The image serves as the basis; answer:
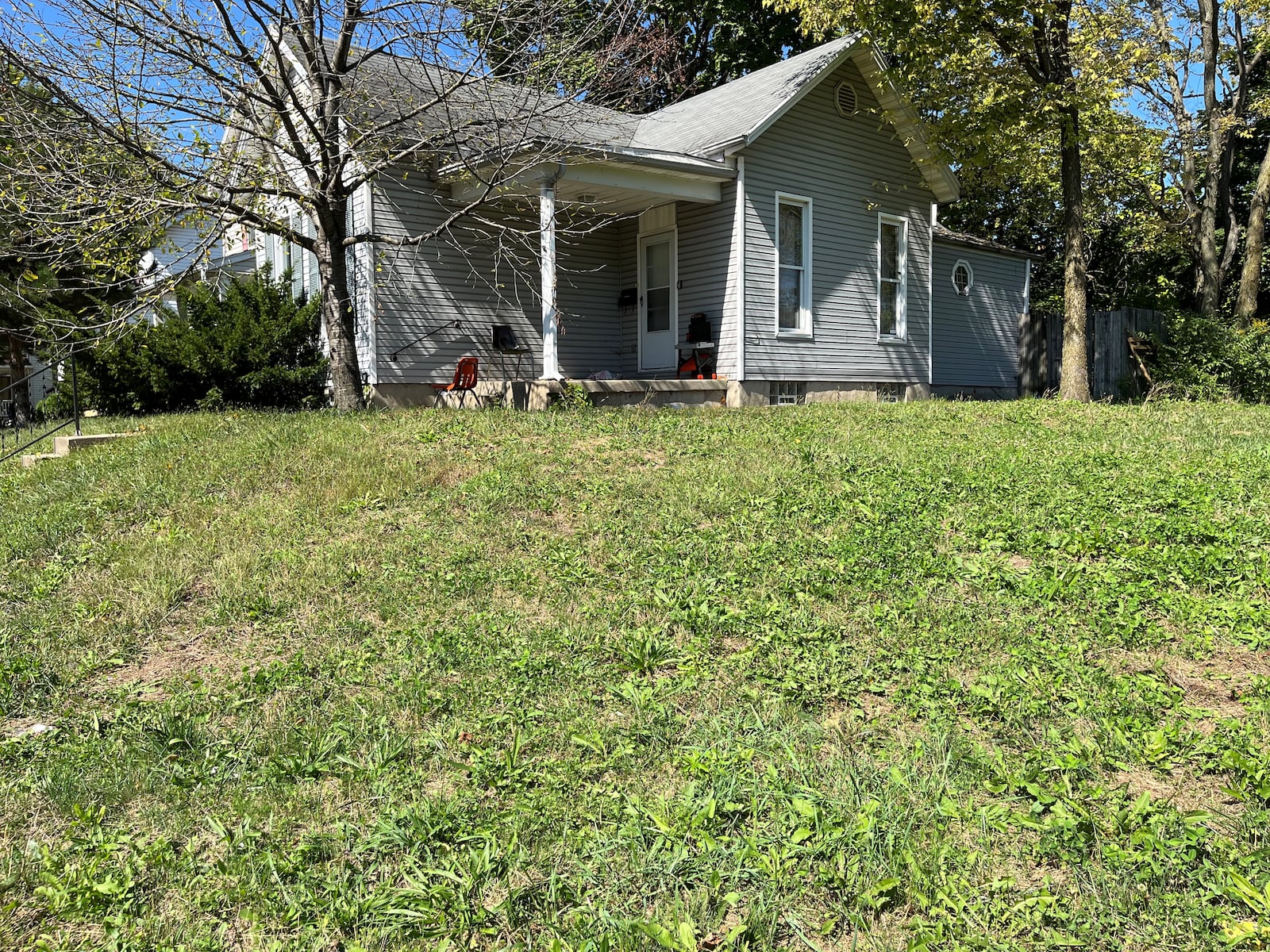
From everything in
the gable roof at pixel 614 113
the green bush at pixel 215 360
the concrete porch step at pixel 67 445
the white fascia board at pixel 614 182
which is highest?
the gable roof at pixel 614 113

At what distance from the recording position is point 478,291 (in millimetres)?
12859

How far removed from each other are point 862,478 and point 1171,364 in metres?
11.7

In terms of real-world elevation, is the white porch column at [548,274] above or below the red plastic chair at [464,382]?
above

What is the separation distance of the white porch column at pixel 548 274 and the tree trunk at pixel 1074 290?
7587mm

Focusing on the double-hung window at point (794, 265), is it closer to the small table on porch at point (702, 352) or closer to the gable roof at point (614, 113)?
the small table on porch at point (702, 352)

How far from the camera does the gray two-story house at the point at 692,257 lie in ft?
39.5

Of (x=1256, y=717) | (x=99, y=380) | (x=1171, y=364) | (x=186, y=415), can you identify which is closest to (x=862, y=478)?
(x=1256, y=717)

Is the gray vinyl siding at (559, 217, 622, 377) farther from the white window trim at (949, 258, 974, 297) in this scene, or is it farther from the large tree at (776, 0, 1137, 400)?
the white window trim at (949, 258, 974, 297)

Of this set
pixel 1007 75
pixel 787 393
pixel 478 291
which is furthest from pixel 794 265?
pixel 478 291

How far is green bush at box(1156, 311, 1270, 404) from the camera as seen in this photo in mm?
14484

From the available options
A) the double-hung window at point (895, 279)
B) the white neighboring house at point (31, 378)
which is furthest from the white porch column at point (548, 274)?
the double-hung window at point (895, 279)

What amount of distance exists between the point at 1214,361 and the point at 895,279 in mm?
5240

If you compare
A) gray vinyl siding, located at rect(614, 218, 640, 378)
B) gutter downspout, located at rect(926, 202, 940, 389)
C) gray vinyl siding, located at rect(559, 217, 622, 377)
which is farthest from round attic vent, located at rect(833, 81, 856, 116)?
gray vinyl siding, located at rect(559, 217, 622, 377)

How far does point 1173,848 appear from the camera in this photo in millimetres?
2869
